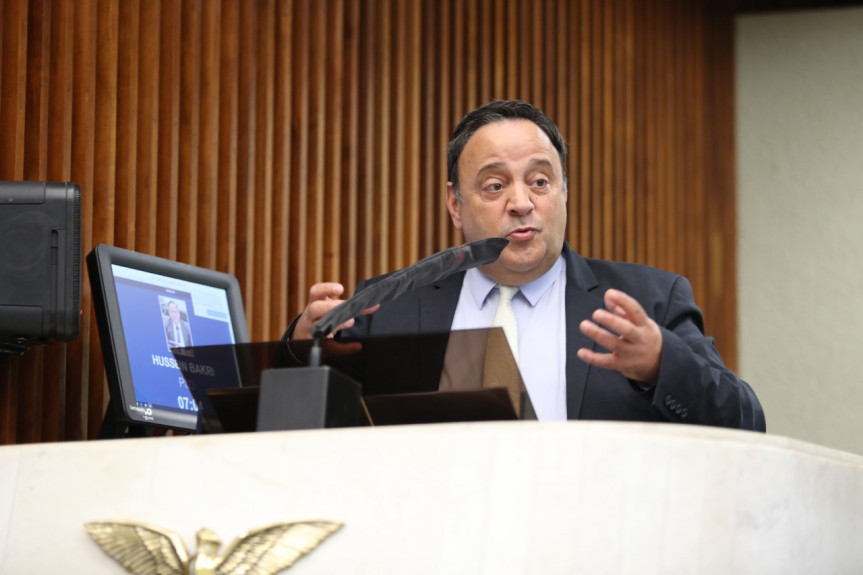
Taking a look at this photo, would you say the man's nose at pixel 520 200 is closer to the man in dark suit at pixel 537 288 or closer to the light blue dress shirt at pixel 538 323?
the man in dark suit at pixel 537 288

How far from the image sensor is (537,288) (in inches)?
120

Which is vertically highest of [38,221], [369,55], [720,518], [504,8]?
[504,8]

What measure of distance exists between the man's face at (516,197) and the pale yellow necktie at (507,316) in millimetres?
30

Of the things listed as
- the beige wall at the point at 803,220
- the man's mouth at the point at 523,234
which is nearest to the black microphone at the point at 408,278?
the man's mouth at the point at 523,234

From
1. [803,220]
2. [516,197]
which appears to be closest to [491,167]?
[516,197]

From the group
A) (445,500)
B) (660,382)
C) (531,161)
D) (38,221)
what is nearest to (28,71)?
(38,221)

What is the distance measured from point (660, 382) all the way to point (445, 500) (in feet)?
2.42

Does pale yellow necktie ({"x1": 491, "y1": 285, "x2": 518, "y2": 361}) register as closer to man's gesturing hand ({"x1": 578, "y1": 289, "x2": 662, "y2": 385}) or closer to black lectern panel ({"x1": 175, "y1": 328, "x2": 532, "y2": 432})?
man's gesturing hand ({"x1": 578, "y1": 289, "x2": 662, "y2": 385})

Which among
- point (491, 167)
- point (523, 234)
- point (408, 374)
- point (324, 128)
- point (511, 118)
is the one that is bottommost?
point (408, 374)

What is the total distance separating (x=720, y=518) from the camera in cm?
166

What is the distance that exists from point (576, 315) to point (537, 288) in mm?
185

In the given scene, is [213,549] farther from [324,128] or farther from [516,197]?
[324,128]

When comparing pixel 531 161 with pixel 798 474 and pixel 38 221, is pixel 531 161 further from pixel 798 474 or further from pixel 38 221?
pixel 798 474

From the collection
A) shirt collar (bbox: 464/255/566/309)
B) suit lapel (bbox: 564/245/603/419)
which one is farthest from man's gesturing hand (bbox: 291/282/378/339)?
shirt collar (bbox: 464/255/566/309)
